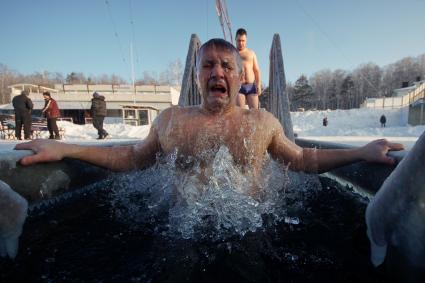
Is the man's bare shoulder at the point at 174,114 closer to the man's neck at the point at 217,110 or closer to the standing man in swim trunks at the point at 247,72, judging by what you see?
the man's neck at the point at 217,110

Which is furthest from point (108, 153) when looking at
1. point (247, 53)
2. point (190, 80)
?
point (247, 53)

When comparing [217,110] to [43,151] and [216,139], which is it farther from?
[43,151]

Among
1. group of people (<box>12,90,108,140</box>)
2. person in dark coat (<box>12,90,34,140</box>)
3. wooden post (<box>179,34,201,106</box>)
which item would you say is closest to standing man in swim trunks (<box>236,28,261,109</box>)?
wooden post (<box>179,34,201,106</box>)

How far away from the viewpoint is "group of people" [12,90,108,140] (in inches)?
347

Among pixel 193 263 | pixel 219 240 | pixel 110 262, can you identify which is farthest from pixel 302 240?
pixel 110 262

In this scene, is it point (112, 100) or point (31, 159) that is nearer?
point (31, 159)

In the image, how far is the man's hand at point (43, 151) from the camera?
1871mm

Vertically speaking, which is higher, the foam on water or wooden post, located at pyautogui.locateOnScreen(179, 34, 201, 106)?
wooden post, located at pyautogui.locateOnScreen(179, 34, 201, 106)

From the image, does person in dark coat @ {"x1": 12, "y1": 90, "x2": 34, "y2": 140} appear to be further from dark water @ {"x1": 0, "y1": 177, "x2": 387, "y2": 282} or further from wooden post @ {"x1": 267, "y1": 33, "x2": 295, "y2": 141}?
dark water @ {"x1": 0, "y1": 177, "x2": 387, "y2": 282}

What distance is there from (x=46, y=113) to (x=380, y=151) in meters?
10.5

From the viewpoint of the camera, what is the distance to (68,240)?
1645 mm

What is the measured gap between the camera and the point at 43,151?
194 centimetres

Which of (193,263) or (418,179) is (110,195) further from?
(418,179)

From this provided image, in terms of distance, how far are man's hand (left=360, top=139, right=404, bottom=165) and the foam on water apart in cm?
64
